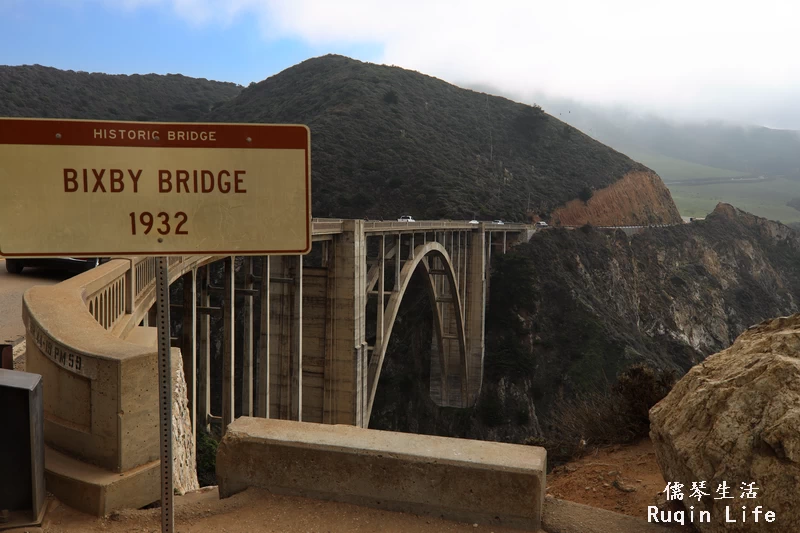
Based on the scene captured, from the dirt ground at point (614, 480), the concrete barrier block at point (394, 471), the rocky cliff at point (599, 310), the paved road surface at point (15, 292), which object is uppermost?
the paved road surface at point (15, 292)

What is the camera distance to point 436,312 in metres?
33.0

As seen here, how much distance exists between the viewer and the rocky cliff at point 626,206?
2317 inches

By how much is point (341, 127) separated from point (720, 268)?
130 ft

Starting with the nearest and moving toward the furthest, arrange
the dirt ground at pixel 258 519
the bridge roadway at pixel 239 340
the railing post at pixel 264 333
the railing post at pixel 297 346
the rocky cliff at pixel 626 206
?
the dirt ground at pixel 258 519 < the bridge roadway at pixel 239 340 < the railing post at pixel 264 333 < the railing post at pixel 297 346 < the rocky cliff at pixel 626 206

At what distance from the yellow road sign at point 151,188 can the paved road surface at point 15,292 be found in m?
3.86

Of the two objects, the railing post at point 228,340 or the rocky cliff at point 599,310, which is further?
the rocky cliff at point 599,310

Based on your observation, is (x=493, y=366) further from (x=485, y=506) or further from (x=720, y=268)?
(x=485, y=506)

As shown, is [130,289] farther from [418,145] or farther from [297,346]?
[418,145]

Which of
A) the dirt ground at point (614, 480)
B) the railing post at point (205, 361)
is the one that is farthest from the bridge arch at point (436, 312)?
the dirt ground at point (614, 480)

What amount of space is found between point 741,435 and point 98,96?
85219 millimetres

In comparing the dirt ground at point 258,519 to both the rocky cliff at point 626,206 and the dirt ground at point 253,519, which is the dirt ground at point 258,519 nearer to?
the dirt ground at point 253,519

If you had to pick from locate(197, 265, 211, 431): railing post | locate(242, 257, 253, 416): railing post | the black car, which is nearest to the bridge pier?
locate(242, 257, 253, 416): railing post

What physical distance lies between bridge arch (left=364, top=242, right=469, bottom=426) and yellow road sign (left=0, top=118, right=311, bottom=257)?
18.8 meters

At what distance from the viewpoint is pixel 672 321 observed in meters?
47.3
